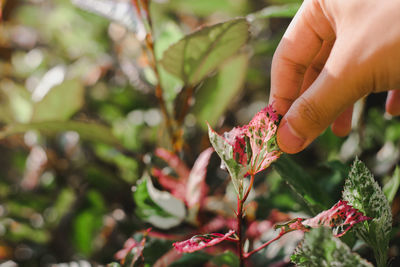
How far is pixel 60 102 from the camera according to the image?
0.80m

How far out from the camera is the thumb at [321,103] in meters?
0.35

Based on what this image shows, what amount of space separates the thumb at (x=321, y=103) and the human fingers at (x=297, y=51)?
0.06m

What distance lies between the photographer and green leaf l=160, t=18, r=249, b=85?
0.53m

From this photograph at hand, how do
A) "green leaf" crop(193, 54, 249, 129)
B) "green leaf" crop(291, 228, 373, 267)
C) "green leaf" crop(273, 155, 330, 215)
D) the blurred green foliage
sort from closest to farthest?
1. "green leaf" crop(291, 228, 373, 267)
2. "green leaf" crop(273, 155, 330, 215)
3. the blurred green foliage
4. "green leaf" crop(193, 54, 249, 129)

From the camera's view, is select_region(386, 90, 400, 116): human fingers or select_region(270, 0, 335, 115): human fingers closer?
select_region(270, 0, 335, 115): human fingers

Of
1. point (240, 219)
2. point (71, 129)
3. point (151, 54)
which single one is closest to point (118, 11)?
point (151, 54)

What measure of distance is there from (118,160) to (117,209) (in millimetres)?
113

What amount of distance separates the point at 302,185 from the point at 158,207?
23 centimetres

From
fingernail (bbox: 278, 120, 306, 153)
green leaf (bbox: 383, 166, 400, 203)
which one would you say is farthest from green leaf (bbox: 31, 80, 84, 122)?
green leaf (bbox: 383, 166, 400, 203)

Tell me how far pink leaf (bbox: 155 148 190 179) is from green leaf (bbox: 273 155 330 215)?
0.71ft

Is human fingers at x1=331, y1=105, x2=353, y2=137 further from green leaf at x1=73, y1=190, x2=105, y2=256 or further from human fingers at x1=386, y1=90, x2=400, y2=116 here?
green leaf at x1=73, y1=190, x2=105, y2=256

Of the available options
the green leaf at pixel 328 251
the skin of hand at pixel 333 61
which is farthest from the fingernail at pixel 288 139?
the green leaf at pixel 328 251

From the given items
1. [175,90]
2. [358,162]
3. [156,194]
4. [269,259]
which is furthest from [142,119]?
[358,162]

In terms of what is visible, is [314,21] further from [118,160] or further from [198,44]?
[118,160]
